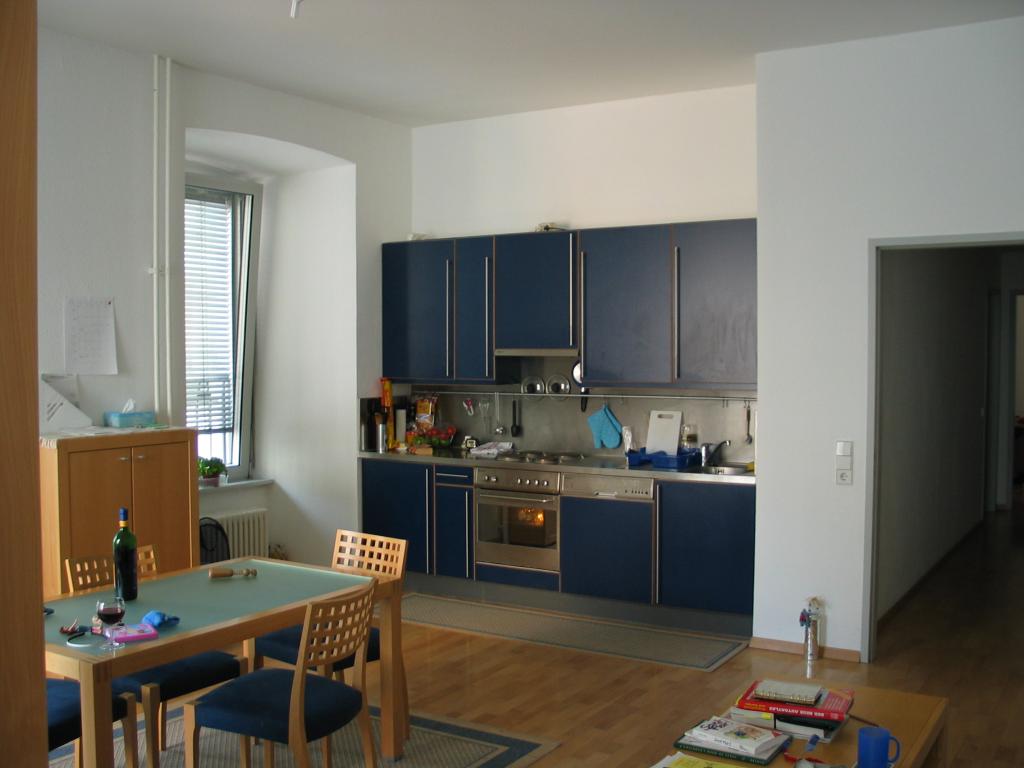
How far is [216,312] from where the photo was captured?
6.75 m

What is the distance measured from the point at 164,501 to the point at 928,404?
16.2ft

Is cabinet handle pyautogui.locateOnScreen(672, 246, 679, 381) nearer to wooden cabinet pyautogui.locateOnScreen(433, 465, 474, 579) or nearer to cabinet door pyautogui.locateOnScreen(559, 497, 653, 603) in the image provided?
cabinet door pyautogui.locateOnScreen(559, 497, 653, 603)

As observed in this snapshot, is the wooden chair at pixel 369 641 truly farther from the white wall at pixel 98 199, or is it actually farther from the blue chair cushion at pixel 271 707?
the white wall at pixel 98 199

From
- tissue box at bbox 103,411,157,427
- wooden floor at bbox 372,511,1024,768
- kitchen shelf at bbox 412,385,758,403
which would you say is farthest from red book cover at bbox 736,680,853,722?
tissue box at bbox 103,411,157,427

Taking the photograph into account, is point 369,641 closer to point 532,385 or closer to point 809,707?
point 809,707

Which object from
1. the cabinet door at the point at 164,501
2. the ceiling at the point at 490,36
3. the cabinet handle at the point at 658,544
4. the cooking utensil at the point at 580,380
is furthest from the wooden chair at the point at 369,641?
the ceiling at the point at 490,36

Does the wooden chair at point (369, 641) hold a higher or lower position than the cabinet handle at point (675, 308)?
lower

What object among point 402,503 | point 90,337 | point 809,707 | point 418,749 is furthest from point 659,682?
point 90,337

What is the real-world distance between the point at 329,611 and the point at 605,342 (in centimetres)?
312

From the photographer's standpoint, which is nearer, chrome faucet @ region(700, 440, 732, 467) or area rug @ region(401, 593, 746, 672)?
area rug @ region(401, 593, 746, 672)

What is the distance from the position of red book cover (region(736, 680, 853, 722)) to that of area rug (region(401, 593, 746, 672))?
1900mm

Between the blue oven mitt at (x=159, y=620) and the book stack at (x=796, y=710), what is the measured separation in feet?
5.90

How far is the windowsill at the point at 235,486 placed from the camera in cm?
629

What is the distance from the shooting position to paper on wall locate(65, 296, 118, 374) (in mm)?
4965
